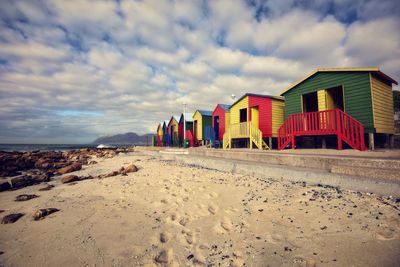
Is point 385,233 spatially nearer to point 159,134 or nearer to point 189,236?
point 189,236

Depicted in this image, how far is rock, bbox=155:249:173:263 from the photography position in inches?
85.5

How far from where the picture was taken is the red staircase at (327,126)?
6609 mm

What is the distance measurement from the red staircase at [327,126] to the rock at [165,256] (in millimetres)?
7172

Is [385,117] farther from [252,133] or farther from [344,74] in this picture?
[252,133]

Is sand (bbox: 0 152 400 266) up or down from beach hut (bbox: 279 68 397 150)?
down

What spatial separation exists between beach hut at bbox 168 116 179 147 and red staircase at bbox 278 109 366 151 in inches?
633

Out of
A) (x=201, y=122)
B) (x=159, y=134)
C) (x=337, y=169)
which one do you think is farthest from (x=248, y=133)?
(x=159, y=134)

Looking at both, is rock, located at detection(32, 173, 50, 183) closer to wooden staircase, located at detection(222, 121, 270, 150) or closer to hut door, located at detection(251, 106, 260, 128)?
wooden staircase, located at detection(222, 121, 270, 150)

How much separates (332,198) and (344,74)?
7426mm

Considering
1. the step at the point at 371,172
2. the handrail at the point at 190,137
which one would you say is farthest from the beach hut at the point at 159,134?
the step at the point at 371,172

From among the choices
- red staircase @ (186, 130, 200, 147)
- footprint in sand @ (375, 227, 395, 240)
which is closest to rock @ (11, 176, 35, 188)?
footprint in sand @ (375, 227, 395, 240)

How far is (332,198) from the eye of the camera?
132 inches

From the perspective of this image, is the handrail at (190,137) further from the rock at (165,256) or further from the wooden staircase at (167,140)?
the rock at (165,256)

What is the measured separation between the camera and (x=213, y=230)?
2.77 meters
